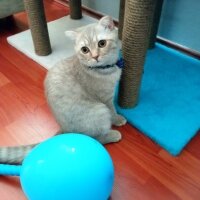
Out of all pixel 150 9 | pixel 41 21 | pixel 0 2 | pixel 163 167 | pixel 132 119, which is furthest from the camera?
pixel 0 2

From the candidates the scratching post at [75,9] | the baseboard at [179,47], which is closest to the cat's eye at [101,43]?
the baseboard at [179,47]

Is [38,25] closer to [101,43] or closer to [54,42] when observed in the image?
[54,42]

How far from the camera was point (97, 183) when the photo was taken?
0.74 m

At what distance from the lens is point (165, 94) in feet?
4.38

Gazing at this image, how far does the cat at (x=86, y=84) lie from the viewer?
2.98 ft

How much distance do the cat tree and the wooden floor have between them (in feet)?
0.62

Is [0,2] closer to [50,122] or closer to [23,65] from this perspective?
[23,65]

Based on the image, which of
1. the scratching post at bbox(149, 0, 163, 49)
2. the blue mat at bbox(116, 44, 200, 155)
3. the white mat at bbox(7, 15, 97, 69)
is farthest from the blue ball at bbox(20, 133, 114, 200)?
the scratching post at bbox(149, 0, 163, 49)

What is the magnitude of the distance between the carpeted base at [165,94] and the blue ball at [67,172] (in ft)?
1.48

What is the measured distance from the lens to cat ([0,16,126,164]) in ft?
2.98

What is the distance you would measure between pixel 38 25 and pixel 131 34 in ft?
2.55

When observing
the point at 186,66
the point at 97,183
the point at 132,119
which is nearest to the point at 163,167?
the point at 132,119

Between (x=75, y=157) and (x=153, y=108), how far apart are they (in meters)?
0.65

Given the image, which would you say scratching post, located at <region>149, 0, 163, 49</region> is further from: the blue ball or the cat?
the blue ball
